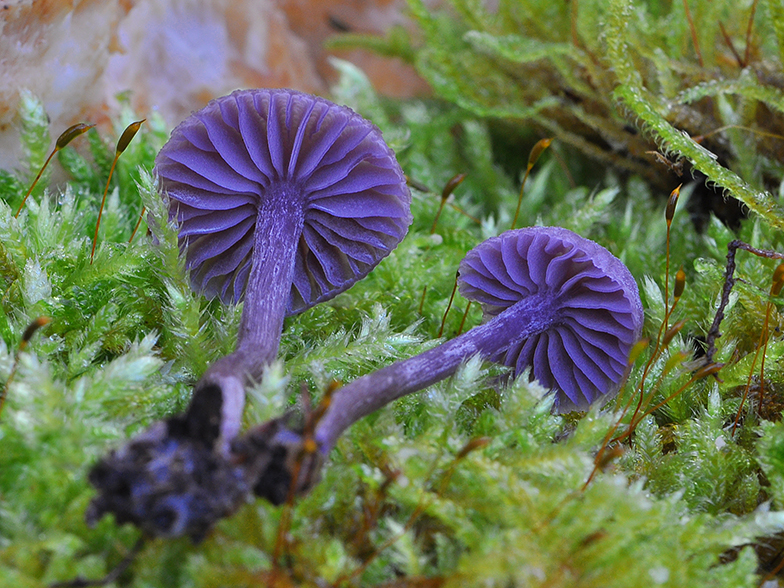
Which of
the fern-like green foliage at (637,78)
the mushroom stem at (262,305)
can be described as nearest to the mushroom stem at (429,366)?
the mushroom stem at (262,305)

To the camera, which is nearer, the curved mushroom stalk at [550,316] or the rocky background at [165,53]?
the curved mushroom stalk at [550,316]

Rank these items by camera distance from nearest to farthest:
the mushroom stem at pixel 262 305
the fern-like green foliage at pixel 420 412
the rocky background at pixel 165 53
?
1. the fern-like green foliage at pixel 420 412
2. the mushroom stem at pixel 262 305
3. the rocky background at pixel 165 53

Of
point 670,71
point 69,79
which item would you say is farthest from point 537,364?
point 69,79

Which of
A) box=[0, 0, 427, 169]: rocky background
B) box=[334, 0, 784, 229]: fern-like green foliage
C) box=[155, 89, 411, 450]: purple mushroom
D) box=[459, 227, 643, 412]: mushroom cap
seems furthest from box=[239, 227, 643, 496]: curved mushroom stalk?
box=[0, 0, 427, 169]: rocky background

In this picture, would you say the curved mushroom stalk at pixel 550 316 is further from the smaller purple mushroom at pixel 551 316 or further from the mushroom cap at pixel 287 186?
the mushroom cap at pixel 287 186

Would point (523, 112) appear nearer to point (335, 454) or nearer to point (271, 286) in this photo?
point (271, 286)
